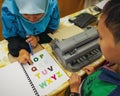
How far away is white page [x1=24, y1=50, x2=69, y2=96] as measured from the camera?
0.89 meters

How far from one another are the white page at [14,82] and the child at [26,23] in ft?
0.19

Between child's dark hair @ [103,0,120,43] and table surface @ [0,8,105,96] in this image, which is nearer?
child's dark hair @ [103,0,120,43]

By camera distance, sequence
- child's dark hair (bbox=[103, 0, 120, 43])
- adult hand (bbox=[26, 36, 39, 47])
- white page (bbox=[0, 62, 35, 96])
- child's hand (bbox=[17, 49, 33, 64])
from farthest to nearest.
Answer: adult hand (bbox=[26, 36, 39, 47]) < child's hand (bbox=[17, 49, 33, 64]) < white page (bbox=[0, 62, 35, 96]) < child's dark hair (bbox=[103, 0, 120, 43])

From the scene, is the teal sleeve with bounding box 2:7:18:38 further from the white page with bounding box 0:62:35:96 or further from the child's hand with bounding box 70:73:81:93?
the child's hand with bounding box 70:73:81:93

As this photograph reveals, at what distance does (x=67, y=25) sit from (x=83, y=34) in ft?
0.85

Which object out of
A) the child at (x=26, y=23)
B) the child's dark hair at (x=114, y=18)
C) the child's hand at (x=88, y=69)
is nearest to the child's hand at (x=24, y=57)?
the child at (x=26, y=23)

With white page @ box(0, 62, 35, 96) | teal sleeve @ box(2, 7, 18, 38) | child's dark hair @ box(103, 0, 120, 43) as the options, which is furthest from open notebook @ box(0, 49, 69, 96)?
child's dark hair @ box(103, 0, 120, 43)

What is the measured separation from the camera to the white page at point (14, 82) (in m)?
0.87

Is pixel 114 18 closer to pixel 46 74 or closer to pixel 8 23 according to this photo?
pixel 46 74

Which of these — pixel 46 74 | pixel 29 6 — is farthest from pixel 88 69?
pixel 29 6

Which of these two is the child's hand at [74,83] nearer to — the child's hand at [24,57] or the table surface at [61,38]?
the table surface at [61,38]

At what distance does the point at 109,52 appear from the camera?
0.60m

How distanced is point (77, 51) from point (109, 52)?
0.39 metres

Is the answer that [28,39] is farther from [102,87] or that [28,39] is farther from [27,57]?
[102,87]
